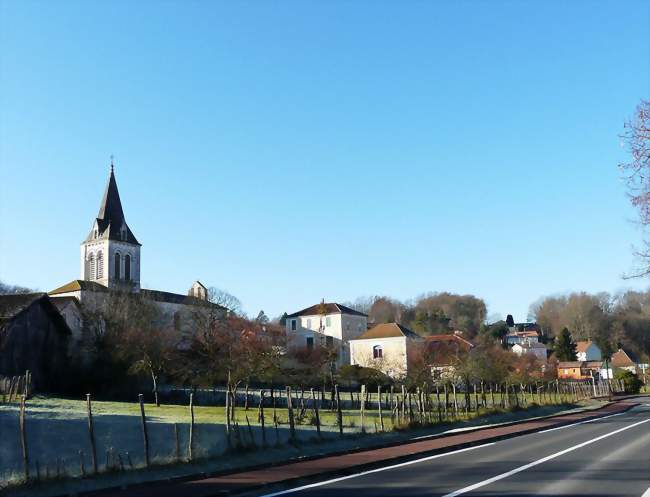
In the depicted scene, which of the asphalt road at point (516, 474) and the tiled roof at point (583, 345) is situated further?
the tiled roof at point (583, 345)

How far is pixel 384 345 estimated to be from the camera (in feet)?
294

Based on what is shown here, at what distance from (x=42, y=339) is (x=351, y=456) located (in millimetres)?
44036

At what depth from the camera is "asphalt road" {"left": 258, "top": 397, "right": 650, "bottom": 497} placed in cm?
1287

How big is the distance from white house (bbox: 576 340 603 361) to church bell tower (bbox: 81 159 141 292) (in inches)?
2862

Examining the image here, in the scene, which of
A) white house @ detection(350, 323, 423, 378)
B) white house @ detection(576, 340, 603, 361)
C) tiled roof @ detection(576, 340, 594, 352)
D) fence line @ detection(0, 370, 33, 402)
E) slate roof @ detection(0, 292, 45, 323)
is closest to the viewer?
fence line @ detection(0, 370, 33, 402)

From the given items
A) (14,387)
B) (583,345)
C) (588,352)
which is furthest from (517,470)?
(583,345)

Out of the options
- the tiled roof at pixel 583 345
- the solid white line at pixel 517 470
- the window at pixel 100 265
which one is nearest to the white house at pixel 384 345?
the window at pixel 100 265

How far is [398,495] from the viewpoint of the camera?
12.5 metres

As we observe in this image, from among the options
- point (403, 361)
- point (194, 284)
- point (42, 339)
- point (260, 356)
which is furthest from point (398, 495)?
point (194, 284)

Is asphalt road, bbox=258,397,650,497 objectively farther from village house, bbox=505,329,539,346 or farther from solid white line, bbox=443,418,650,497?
village house, bbox=505,329,539,346

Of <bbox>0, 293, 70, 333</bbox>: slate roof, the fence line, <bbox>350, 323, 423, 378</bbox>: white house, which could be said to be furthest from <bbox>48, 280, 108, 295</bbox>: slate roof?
the fence line

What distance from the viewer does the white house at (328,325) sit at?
345 ft

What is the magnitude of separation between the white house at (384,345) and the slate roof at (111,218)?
37.4 m

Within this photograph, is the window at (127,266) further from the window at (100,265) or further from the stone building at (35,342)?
the stone building at (35,342)
